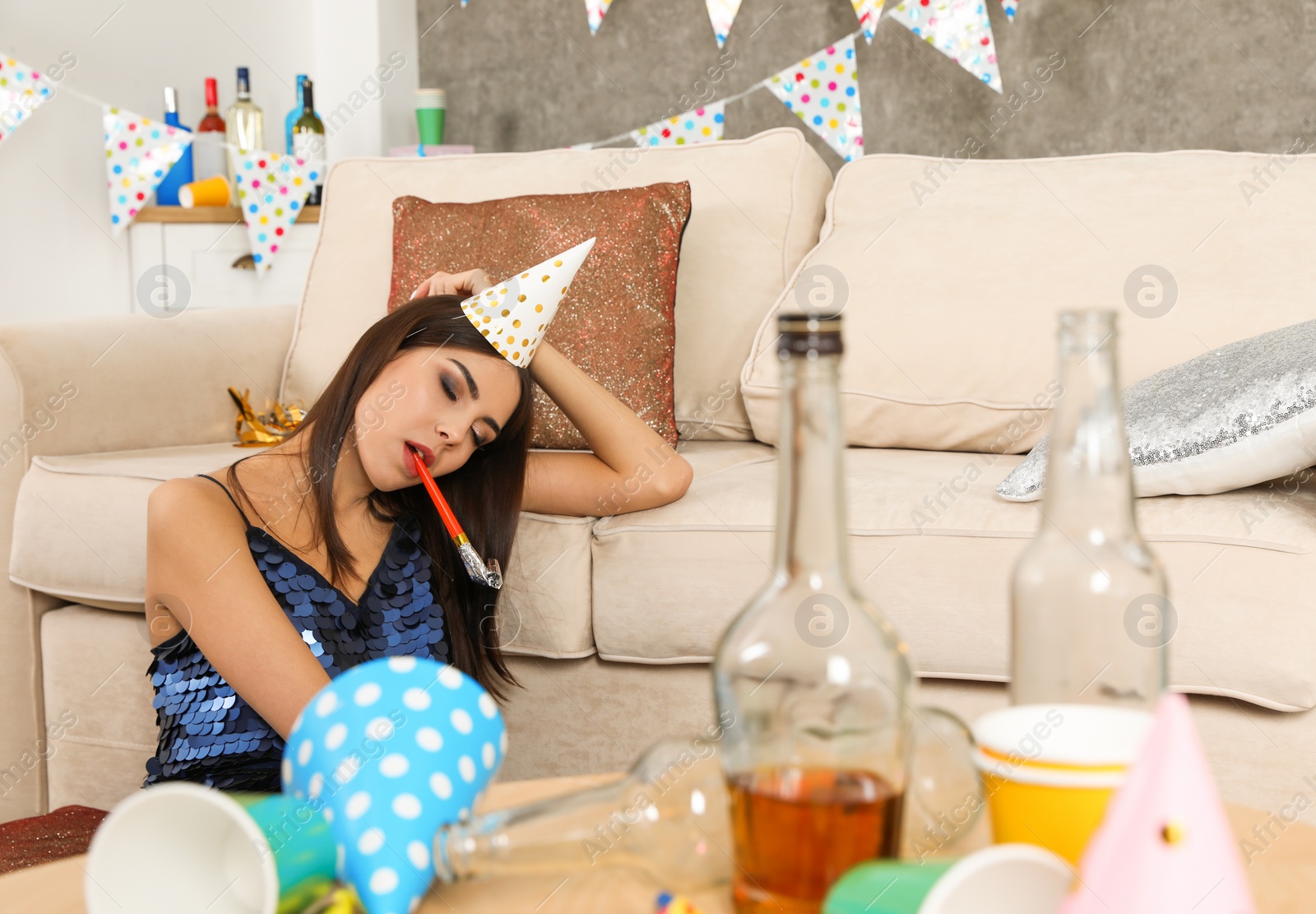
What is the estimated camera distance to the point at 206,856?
441 millimetres

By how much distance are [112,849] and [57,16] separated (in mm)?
2646

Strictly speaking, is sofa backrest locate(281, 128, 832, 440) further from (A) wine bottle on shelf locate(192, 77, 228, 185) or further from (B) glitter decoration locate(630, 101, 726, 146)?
(A) wine bottle on shelf locate(192, 77, 228, 185)

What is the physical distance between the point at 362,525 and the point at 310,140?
1.75 metres

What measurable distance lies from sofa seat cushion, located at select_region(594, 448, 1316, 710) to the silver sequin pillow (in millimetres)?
33

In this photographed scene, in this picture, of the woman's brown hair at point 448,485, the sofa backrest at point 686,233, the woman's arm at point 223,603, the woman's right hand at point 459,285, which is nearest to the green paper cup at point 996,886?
the woman's arm at point 223,603

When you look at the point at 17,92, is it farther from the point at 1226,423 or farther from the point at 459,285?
the point at 1226,423

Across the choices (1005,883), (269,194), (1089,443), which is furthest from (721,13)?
(1005,883)

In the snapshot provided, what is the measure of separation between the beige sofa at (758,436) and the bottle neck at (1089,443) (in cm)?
76

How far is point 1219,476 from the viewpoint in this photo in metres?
1.15

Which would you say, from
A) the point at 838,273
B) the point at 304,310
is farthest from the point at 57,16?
the point at 838,273

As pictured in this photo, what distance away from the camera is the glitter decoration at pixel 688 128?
2654 mm

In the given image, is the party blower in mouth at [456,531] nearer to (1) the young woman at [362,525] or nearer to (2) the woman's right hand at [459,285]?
(1) the young woman at [362,525]

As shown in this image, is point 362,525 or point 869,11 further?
point 869,11

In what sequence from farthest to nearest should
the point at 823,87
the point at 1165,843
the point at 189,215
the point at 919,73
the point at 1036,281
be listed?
the point at 189,215 < the point at 919,73 < the point at 823,87 < the point at 1036,281 < the point at 1165,843
